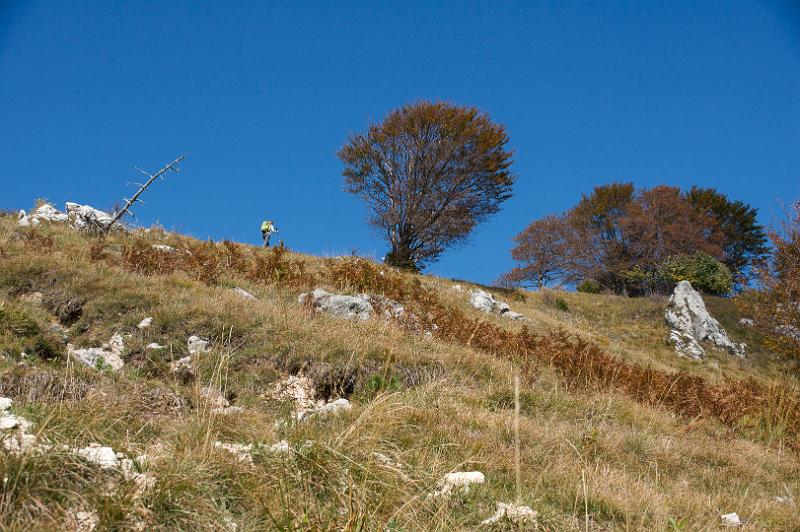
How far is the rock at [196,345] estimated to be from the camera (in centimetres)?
625

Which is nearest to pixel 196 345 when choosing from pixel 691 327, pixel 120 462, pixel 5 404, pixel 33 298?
pixel 33 298

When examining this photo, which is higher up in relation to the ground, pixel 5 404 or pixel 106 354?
pixel 106 354

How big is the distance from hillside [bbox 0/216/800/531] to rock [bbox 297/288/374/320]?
316mm

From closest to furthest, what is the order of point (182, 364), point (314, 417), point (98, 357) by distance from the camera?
1. point (314, 417)
2. point (98, 357)
3. point (182, 364)

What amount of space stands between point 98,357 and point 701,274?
27.4 metres

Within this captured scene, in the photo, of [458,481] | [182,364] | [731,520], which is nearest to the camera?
[458,481]

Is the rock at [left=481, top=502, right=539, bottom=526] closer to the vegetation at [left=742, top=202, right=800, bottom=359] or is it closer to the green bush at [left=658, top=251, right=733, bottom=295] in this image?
the vegetation at [left=742, top=202, right=800, bottom=359]

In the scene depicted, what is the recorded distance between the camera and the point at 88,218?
42.2 ft

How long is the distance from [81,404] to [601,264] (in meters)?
36.3

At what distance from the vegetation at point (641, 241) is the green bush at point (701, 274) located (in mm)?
43

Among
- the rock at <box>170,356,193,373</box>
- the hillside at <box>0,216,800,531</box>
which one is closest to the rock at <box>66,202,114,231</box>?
the hillside at <box>0,216,800,531</box>

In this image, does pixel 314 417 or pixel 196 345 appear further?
pixel 196 345

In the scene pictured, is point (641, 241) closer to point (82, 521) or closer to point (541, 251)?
point (541, 251)

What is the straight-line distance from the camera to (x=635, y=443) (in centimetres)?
521
